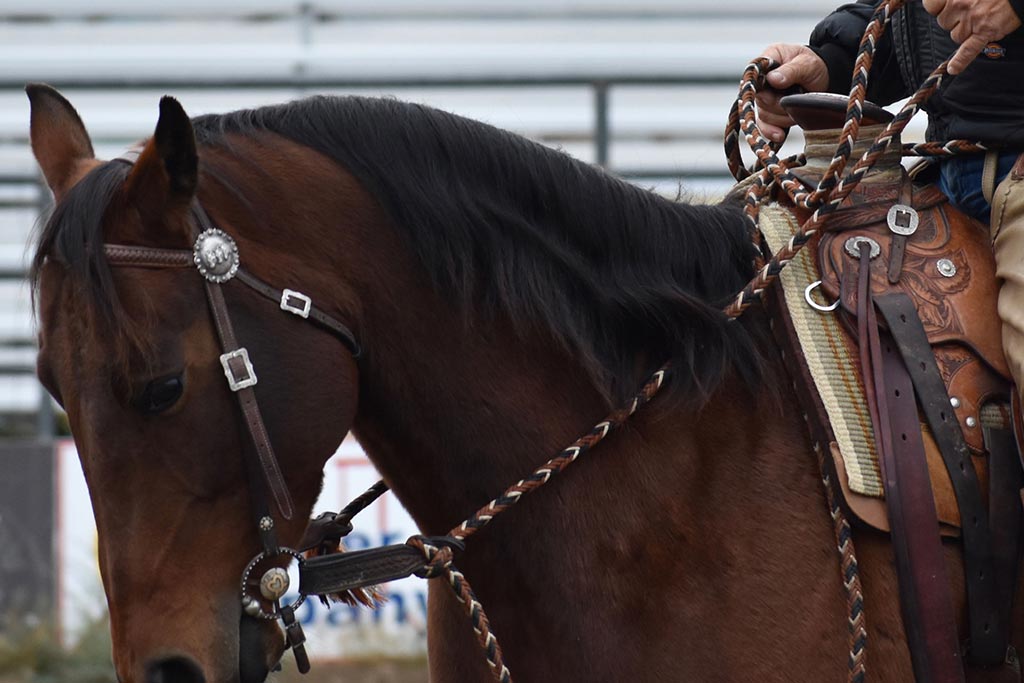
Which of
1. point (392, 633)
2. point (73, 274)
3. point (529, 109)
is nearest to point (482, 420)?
point (73, 274)

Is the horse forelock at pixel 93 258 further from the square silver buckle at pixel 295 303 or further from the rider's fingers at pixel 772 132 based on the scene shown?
the rider's fingers at pixel 772 132

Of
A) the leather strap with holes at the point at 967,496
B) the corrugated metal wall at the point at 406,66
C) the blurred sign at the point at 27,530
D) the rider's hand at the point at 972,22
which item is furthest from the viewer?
the corrugated metal wall at the point at 406,66

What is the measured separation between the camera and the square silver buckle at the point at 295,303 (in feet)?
7.10

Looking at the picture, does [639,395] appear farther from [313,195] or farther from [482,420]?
[313,195]

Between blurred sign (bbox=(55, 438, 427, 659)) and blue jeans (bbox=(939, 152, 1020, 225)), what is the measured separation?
4.04 metres

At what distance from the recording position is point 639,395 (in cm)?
235

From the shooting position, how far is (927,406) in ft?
7.58

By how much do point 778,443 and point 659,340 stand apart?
0.29 metres

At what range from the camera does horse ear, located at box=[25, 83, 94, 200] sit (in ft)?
7.77

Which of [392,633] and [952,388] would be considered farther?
[392,633]

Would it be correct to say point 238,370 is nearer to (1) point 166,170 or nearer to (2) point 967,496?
(1) point 166,170

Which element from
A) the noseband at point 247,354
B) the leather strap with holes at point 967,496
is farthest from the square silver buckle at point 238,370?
the leather strap with holes at point 967,496

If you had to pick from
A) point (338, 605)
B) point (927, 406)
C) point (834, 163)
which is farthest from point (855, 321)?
point (338, 605)

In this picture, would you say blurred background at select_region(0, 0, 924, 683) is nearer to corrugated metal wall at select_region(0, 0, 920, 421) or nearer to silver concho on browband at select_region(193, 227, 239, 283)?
corrugated metal wall at select_region(0, 0, 920, 421)
